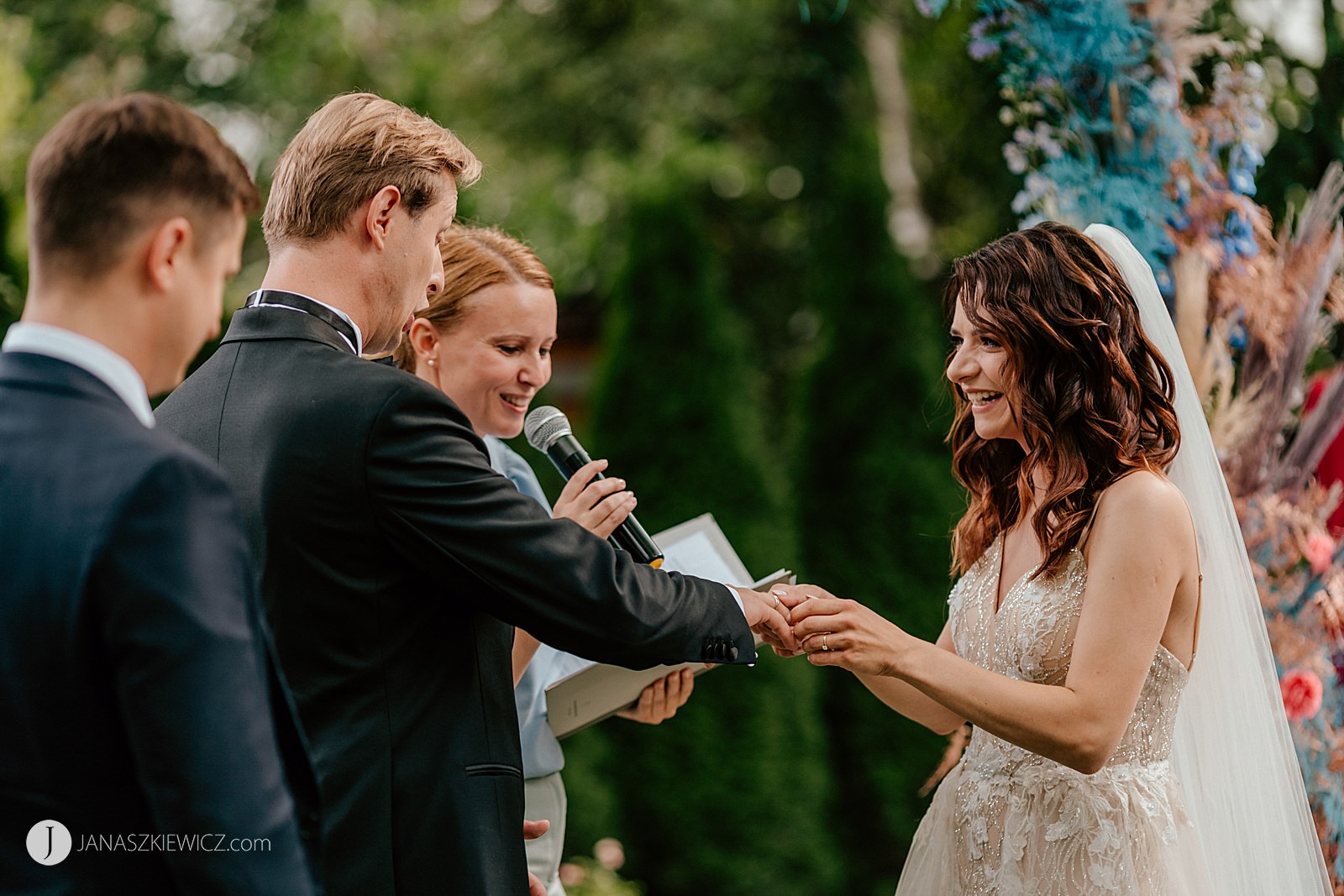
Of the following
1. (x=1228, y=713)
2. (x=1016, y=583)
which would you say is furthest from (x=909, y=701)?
(x=1228, y=713)

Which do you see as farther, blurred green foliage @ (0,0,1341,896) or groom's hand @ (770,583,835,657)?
blurred green foliage @ (0,0,1341,896)

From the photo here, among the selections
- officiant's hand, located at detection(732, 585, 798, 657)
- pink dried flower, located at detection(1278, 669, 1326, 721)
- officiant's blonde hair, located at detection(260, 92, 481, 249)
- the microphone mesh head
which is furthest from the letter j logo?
pink dried flower, located at detection(1278, 669, 1326, 721)

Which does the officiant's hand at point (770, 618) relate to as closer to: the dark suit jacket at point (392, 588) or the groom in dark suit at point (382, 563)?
the groom in dark suit at point (382, 563)

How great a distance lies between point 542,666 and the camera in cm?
324

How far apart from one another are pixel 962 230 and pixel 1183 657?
10.5 meters

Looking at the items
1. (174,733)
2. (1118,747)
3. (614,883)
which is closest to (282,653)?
(174,733)

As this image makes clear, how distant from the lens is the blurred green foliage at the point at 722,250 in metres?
7.05

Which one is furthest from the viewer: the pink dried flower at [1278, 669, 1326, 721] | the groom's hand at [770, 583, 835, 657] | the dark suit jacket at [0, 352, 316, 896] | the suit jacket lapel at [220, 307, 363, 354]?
the pink dried flower at [1278, 669, 1326, 721]

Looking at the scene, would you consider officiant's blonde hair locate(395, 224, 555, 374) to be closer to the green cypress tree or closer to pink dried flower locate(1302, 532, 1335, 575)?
pink dried flower locate(1302, 532, 1335, 575)

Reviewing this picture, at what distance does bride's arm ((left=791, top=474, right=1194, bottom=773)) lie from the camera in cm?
261

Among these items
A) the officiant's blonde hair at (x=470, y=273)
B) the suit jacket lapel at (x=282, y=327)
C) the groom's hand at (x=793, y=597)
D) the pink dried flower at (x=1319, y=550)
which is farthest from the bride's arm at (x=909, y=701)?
the suit jacket lapel at (x=282, y=327)

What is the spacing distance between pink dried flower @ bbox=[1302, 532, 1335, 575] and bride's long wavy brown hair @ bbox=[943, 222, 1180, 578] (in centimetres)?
142

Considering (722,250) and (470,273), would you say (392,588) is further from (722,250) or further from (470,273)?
(722,250)

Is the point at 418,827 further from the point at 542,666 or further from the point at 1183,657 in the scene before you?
the point at 1183,657
